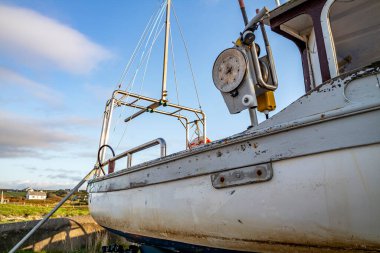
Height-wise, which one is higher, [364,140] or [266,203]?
[364,140]

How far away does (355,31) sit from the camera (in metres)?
2.74

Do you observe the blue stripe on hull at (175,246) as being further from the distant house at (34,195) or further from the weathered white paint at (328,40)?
the distant house at (34,195)

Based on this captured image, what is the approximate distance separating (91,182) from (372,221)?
495cm

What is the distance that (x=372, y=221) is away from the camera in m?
1.54

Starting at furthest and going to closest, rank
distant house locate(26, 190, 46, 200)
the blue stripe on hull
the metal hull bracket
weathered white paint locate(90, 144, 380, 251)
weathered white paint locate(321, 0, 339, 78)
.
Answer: distant house locate(26, 190, 46, 200) < the blue stripe on hull < weathered white paint locate(321, 0, 339, 78) < the metal hull bracket < weathered white paint locate(90, 144, 380, 251)

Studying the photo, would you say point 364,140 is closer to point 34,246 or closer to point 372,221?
point 372,221

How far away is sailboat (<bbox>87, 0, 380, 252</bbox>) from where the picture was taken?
5.37 feet

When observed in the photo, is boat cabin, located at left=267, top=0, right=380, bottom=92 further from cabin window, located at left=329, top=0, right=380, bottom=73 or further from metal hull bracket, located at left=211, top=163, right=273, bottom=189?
metal hull bracket, located at left=211, top=163, right=273, bottom=189

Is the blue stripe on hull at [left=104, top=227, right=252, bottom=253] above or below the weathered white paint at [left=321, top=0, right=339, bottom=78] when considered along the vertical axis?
below

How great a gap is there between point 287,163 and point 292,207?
296mm

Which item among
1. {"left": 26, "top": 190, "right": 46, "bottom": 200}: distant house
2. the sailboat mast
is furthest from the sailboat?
{"left": 26, "top": 190, "right": 46, "bottom": 200}: distant house

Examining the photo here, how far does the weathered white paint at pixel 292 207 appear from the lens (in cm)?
158

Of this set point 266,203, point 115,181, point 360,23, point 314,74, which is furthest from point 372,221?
point 115,181

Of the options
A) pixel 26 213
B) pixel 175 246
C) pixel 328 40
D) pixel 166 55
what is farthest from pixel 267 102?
pixel 26 213
